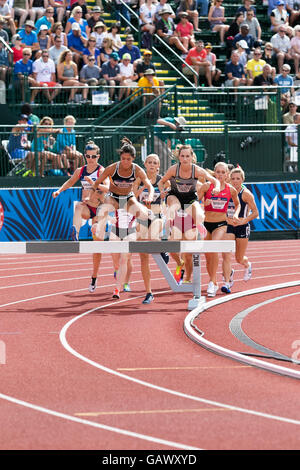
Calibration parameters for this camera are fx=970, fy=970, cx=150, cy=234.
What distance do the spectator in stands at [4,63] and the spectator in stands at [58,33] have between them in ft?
5.08

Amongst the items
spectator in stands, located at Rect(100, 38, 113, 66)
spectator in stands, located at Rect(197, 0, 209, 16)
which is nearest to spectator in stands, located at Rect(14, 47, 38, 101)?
spectator in stands, located at Rect(100, 38, 113, 66)

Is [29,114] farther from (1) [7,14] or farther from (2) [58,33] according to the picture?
(1) [7,14]

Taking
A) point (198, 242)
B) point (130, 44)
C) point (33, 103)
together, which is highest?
point (130, 44)

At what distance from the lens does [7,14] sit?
25.0 m

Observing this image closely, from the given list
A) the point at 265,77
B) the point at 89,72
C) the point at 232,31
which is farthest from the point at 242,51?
the point at 89,72

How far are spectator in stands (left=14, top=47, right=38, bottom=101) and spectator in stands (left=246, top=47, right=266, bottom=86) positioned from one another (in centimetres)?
628

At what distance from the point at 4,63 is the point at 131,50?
406 centimetres

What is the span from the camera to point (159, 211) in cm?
1478

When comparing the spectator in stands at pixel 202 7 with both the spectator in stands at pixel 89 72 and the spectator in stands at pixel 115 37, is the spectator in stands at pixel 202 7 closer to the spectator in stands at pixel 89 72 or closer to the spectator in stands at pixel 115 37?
the spectator in stands at pixel 115 37

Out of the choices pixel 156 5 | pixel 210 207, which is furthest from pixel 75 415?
pixel 156 5

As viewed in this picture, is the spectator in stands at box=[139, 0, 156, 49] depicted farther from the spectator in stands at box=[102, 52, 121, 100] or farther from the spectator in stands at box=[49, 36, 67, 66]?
the spectator in stands at box=[49, 36, 67, 66]

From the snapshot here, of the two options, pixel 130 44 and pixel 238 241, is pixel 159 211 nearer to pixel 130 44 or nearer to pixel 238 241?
pixel 238 241
